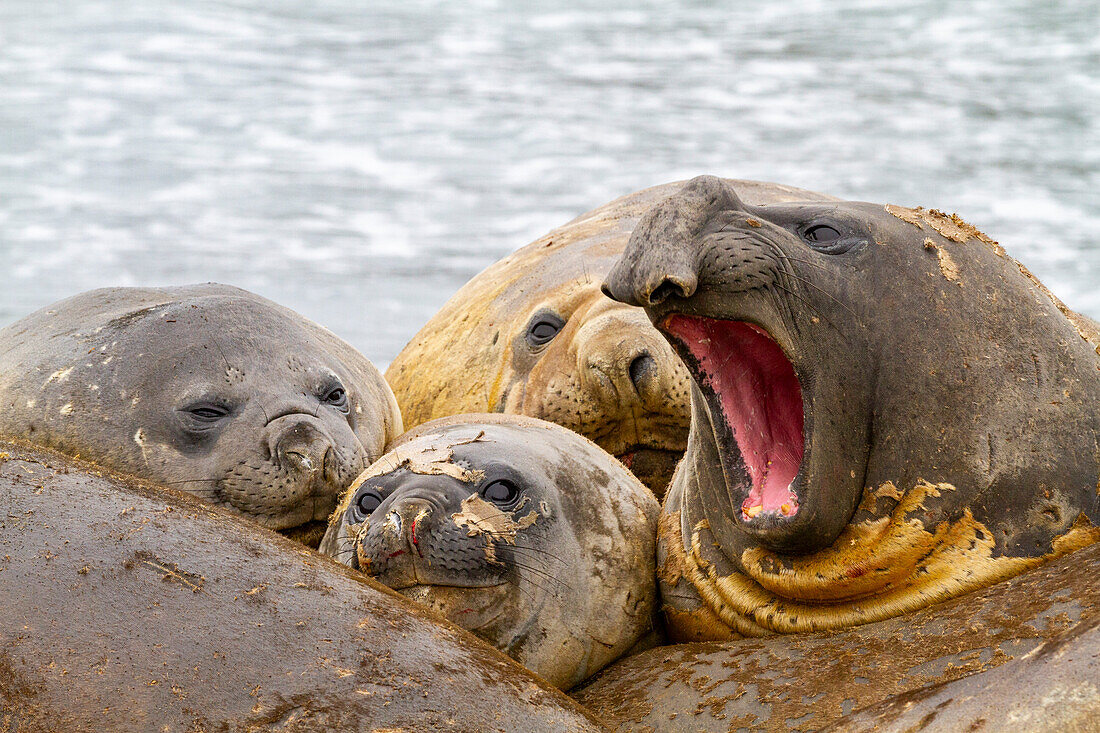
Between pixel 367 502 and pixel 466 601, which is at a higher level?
pixel 367 502

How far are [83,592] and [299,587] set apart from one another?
0.36m

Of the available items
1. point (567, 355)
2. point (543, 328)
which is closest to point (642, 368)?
point (567, 355)

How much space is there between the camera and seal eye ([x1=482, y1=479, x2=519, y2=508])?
10.3 ft

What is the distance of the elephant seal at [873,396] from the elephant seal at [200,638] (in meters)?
0.73

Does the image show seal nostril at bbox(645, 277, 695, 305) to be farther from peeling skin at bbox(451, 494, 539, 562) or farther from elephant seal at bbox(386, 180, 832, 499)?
elephant seal at bbox(386, 180, 832, 499)

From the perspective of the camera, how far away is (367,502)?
323 centimetres

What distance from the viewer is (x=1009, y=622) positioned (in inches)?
98.3

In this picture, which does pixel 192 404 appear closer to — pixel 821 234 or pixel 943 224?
pixel 821 234

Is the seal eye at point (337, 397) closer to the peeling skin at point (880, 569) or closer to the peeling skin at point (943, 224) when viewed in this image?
the peeling skin at point (880, 569)

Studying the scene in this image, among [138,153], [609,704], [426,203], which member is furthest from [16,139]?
[609,704]

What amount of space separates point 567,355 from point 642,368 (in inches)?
16.0

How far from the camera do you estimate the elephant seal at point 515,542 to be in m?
2.95

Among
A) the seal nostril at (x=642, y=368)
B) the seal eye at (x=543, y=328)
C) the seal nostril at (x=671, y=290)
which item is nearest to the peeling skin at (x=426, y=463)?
the seal nostril at (x=671, y=290)

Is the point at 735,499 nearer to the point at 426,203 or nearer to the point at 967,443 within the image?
the point at 967,443
